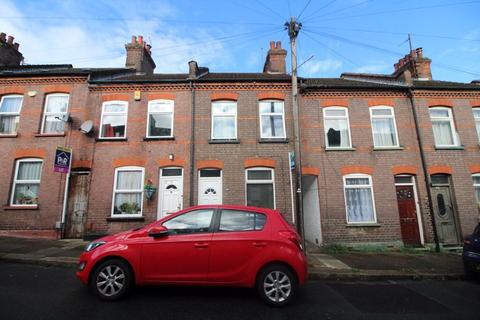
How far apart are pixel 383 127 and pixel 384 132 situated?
9.4 inches

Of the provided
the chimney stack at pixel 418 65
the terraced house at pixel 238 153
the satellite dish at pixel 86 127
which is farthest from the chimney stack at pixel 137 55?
the chimney stack at pixel 418 65

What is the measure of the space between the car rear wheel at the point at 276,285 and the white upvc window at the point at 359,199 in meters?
7.04

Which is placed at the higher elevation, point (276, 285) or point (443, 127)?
point (443, 127)

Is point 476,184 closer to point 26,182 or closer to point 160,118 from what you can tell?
point 160,118

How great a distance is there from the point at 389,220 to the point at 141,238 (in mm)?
9843

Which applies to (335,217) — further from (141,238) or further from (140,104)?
(140,104)

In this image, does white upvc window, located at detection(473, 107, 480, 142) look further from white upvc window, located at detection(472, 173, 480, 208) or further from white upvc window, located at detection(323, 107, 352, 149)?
white upvc window, located at detection(323, 107, 352, 149)

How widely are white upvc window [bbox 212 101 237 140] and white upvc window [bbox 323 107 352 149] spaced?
13.2 ft

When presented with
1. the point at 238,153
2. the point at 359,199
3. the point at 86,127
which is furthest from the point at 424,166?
the point at 86,127

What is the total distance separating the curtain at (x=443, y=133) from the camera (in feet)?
38.8

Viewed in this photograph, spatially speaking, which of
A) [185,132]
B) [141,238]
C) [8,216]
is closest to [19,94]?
[8,216]

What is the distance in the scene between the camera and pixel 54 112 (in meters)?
11.7

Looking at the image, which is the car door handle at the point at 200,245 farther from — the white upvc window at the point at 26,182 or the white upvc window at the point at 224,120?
the white upvc window at the point at 26,182

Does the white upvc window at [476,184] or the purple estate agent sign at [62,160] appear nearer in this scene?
the purple estate agent sign at [62,160]
